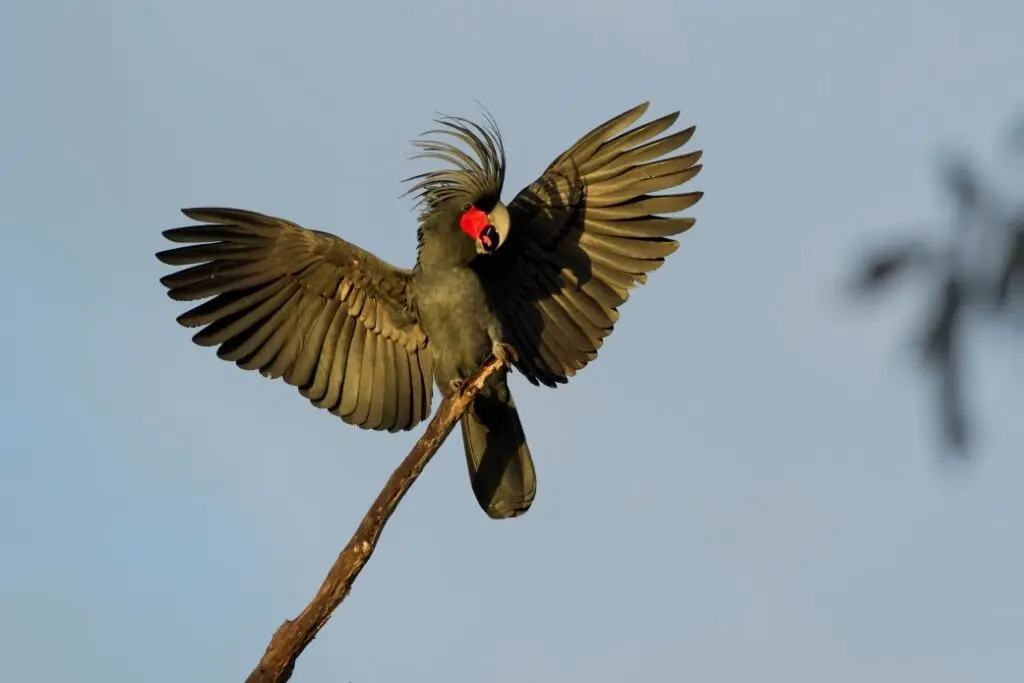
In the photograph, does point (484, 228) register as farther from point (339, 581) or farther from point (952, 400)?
point (952, 400)

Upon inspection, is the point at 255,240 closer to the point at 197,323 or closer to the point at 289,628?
the point at 197,323

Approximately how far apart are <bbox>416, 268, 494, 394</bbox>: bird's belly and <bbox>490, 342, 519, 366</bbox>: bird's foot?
0.18 feet

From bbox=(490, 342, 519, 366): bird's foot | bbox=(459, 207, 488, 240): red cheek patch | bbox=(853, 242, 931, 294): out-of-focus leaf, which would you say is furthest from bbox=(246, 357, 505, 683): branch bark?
bbox=(853, 242, 931, 294): out-of-focus leaf

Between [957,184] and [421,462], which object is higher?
[421,462]

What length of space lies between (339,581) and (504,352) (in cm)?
216

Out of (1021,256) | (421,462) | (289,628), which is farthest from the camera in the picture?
(421,462)

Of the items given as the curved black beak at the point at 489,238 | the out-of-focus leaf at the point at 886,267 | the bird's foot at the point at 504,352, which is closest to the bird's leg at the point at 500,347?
the bird's foot at the point at 504,352

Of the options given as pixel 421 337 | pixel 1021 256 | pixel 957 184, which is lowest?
pixel 1021 256

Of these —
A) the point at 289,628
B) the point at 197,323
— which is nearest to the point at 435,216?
the point at 197,323

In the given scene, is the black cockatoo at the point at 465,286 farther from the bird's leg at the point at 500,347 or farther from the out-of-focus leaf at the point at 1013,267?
the out-of-focus leaf at the point at 1013,267

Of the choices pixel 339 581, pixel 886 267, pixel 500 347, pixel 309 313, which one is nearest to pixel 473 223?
pixel 500 347

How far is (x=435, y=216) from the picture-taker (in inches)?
306

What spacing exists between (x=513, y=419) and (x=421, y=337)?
31.0 inches

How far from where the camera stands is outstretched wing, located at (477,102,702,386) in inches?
311
